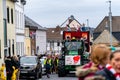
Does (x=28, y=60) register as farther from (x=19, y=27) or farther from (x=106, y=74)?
(x=106, y=74)

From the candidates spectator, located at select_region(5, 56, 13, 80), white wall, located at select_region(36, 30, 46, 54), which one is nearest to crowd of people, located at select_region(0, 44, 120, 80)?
spectator, located at select_region(5, 56, 13, 80)

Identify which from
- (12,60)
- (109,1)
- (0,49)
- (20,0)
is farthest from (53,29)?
(12,60)

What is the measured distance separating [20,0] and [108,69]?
55696mm

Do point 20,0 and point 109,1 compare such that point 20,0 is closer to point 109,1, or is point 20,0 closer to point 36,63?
point 109,1

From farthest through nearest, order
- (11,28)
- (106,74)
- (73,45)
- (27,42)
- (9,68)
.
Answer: (27,42) → (11,28) → (73,45) → (9,68) → (106,74)

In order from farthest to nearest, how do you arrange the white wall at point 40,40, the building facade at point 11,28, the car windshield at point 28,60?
the white wall at point 40,40, the building facade at point 11,28, the car windshield at point 28,60

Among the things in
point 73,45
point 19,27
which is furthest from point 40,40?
point 73,45

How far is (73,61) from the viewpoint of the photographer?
1556 inches

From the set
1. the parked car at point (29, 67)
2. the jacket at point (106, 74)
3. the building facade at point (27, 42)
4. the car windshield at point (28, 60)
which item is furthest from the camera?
the building facade at point (27, 42)

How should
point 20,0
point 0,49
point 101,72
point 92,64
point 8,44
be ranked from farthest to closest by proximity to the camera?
point 20,0
point 8,44
point 0,49
point 92,64
point 101,72

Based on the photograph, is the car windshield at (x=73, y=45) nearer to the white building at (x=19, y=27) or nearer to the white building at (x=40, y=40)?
the white building at (x=19, y=27)

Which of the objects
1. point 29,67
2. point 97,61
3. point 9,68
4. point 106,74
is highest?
point 97,61

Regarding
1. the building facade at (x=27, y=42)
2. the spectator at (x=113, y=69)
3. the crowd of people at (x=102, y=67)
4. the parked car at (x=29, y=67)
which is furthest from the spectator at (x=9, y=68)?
the building facade at (x=27, y=42)

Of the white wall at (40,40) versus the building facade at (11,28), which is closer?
the building facade at (11,28)
